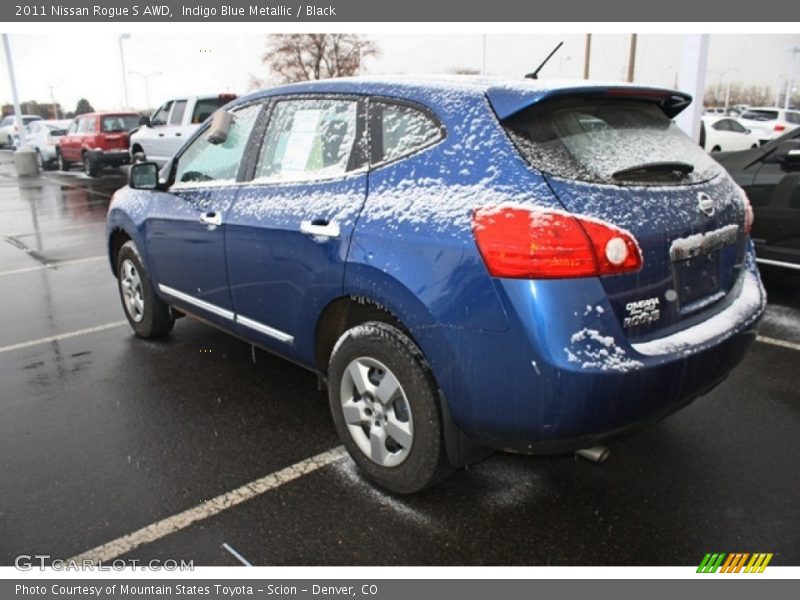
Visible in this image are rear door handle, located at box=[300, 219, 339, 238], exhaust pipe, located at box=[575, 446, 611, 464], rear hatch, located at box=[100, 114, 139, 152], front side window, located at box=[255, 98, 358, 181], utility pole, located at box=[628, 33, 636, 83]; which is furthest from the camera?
utility pole, located at box=[628, 33, 636, 83]

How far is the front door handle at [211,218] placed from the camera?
3.75 m

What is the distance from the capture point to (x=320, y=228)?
2967mm

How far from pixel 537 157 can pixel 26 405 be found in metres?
3.38

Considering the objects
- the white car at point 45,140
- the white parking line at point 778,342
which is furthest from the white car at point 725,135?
the white car at point 45,140

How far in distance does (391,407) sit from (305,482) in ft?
1.99

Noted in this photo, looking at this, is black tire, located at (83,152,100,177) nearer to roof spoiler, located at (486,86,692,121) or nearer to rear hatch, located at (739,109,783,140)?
roof spoiler, located at (486,86,692,121)

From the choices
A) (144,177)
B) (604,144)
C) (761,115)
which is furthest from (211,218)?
(761,115)

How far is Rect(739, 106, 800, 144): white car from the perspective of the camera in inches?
908

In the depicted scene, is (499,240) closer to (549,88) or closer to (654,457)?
(549,88)

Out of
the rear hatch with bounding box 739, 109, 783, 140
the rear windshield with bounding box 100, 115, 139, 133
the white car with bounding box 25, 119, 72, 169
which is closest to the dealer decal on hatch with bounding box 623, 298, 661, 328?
the rear windshield with bounding box 100, 115, 139, 133

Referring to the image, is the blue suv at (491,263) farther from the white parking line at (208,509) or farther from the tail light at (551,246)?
the white parking line at (208,509)

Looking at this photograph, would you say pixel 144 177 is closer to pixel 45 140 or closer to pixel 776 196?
pixel 776 196

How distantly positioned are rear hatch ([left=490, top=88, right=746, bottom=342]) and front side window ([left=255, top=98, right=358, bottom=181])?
2.86 feet

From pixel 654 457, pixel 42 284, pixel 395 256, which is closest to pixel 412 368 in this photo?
pixel 395 256
